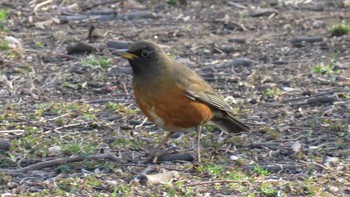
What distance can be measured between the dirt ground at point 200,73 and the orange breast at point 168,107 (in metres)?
0.28

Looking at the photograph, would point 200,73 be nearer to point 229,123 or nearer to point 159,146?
point 229,123

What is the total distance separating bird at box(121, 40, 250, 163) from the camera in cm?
621

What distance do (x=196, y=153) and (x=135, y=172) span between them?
57 cm

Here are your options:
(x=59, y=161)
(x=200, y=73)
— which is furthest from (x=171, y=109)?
(x=200, y=73)

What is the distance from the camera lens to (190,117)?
251 inches

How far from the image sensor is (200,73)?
8922 millimetres

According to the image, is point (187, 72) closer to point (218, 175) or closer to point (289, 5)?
point (218, 175)

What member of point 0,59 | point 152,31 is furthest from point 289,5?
point 0,59

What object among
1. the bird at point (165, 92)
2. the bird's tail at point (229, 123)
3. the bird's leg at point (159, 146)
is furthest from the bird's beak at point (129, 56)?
the bird's tail at point (229, 123)

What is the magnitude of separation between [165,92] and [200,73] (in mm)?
2688

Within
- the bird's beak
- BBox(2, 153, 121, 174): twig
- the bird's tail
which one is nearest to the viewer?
BBox(2, 153, 121, 174): twig

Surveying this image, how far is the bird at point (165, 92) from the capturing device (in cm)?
621

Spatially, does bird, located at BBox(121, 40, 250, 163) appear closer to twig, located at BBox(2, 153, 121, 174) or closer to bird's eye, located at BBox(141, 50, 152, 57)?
bird's eye, located at BBox(141, 50, 152, 57)

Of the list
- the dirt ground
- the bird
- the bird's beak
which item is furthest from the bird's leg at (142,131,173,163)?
the bird's beak
